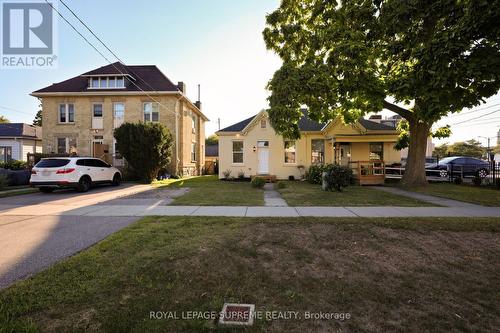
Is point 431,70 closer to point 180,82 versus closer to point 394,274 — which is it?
point 394,274

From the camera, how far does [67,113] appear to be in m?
23.1

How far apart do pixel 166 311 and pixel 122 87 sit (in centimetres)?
2355

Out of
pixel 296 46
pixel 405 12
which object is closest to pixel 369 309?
pixel 405 12

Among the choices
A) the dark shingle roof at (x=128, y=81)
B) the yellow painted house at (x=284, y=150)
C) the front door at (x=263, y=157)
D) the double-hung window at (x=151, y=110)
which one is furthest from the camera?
the dark shingle roof at (x=128, y=81)

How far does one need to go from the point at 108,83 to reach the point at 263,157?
14.7 metres

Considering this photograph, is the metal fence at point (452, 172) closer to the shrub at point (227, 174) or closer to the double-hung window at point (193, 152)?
the shrub at point (227, 174)

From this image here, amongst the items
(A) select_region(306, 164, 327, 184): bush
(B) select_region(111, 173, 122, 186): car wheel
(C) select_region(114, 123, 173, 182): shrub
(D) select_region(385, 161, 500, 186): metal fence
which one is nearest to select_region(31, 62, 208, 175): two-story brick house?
(C) select_region(114, 123, 173, 182): shrub

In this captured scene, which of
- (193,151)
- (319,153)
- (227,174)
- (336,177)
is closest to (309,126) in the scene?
(319,153)

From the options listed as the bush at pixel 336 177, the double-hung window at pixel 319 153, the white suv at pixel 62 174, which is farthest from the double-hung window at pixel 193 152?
the bush at pixel 336 177

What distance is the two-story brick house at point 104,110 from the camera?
2247 centimetres

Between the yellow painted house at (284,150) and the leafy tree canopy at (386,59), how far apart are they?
15.4 ft

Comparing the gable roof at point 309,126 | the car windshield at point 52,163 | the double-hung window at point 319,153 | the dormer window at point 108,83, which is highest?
the dormer window at point 108,83

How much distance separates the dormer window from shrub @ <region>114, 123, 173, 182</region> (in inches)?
295

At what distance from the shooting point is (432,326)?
2.79 metres
